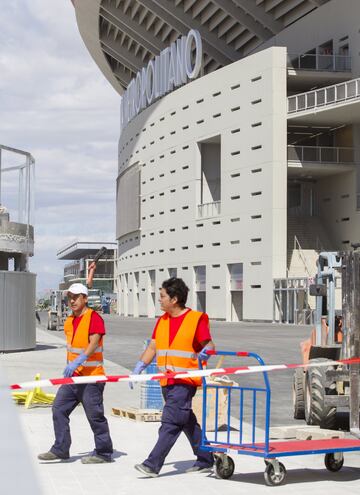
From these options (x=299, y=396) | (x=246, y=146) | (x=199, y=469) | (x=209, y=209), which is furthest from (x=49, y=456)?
(x=209, y=209)

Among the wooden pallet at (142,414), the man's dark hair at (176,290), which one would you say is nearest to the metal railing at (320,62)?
the wooden pallet at (142,414)

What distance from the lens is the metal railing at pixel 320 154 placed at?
180 ft

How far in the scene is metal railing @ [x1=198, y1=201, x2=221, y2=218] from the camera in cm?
6156

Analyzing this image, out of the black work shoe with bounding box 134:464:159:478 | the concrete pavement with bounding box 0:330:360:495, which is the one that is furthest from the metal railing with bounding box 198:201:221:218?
the black work shoe with bounding box 134:464:159:478

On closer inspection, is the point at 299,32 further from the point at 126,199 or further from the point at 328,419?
the point at 328,419

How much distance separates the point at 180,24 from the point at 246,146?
16879mm

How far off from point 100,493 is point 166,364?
1.23 meters

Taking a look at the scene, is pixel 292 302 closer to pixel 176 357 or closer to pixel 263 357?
pixel 263 357

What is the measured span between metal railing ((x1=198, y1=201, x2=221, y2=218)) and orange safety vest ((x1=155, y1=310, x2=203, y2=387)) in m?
54.0

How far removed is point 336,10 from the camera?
2127 inches

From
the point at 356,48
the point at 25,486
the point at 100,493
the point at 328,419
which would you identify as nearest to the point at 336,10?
the point at 356,48

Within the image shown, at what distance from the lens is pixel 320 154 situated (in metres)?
55.4

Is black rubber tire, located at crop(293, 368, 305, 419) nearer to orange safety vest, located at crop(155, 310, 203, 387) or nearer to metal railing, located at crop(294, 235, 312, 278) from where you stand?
orange safety vest, located at crop(155, 310, 203, 387)

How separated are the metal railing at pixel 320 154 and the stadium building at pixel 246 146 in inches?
2.9
